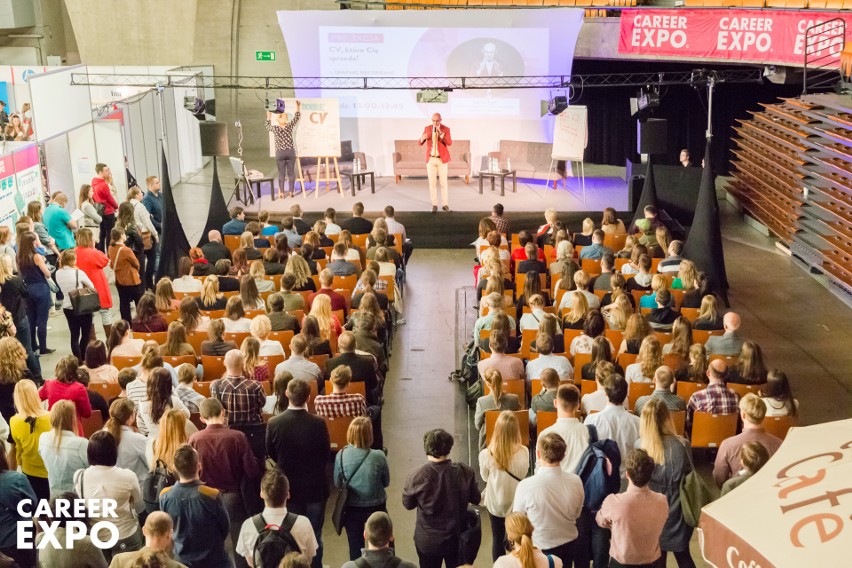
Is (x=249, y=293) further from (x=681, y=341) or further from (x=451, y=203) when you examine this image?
(x=451, y=203)

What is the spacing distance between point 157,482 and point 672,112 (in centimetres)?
1602

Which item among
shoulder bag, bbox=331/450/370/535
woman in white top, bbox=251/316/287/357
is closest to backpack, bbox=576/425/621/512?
shoulder bag, bbox=331/450/370/535

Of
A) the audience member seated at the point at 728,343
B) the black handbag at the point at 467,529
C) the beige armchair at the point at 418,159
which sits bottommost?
the black handbag at the point at 467,529

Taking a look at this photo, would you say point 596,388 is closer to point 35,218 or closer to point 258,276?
point 258,276

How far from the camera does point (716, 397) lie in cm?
733

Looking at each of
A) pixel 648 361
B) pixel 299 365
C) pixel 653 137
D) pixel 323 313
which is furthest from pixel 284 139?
pixel 648 361

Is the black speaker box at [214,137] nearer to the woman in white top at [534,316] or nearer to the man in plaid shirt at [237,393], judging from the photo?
the woman in white top at [534,316]

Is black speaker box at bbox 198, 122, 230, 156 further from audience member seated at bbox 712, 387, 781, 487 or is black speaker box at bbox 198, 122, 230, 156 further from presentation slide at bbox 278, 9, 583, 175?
audience member seated at bbox 712, 387, 781, 487

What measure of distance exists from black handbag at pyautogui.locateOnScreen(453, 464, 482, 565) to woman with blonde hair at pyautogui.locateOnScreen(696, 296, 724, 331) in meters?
4.07

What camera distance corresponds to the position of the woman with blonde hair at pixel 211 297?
9.48m

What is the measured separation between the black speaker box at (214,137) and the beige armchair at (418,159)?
12.0 ft

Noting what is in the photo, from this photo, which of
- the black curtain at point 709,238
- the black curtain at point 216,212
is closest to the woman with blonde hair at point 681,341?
the black curtain at point 709,238

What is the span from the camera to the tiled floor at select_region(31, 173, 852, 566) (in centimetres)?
861

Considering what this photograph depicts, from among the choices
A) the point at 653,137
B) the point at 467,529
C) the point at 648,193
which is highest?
the point at 653,137
